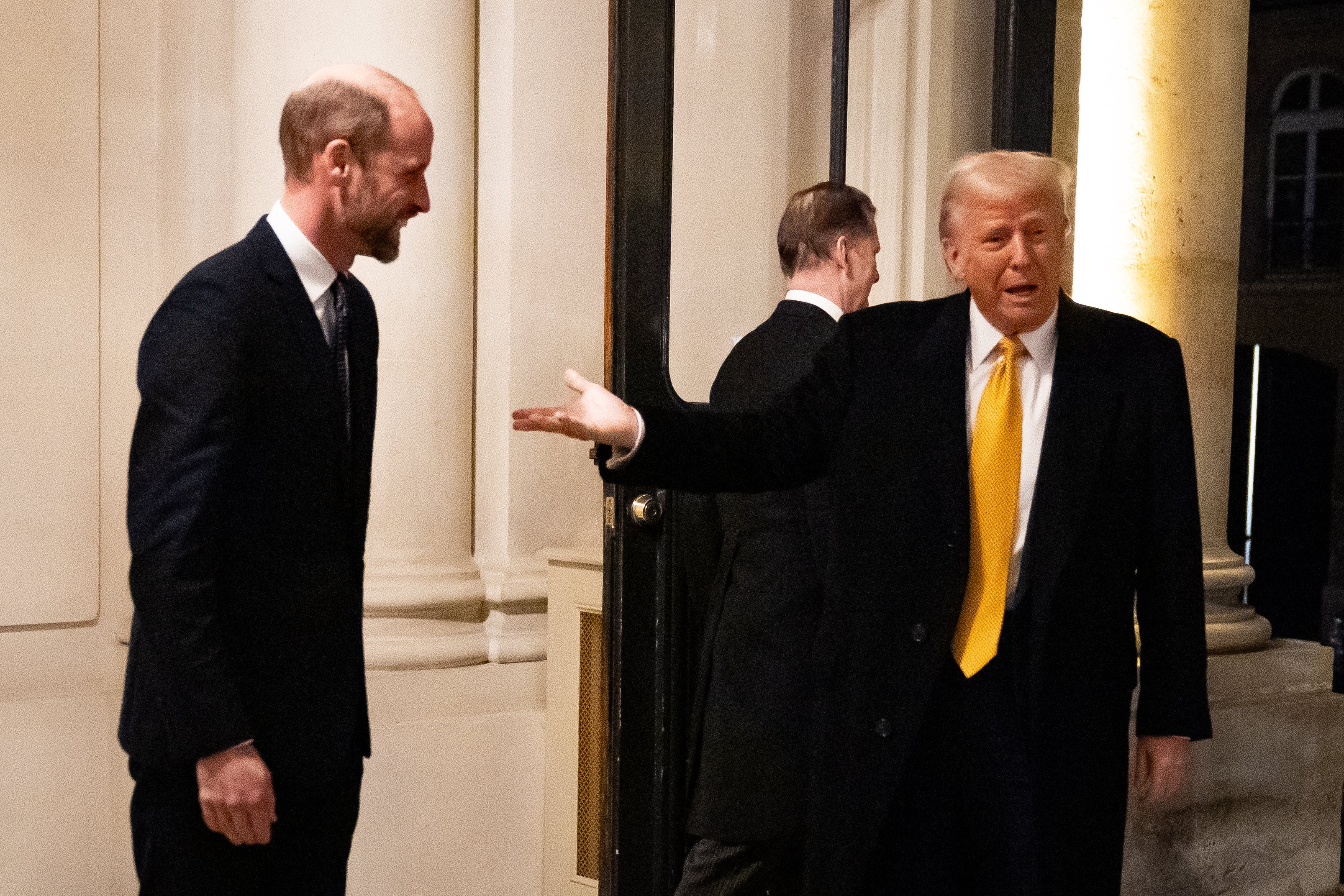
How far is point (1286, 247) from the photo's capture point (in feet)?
58.5

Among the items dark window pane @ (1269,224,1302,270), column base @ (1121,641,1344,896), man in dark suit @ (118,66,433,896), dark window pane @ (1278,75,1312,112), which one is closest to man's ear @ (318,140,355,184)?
man in dark suit @ (118,66,433,896)

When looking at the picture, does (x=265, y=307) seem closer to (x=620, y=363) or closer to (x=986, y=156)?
(x=620, y=363)

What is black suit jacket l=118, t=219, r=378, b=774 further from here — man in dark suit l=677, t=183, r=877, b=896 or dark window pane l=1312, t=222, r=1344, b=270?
dark window pane l=1312, t=222, r=1344, b=270

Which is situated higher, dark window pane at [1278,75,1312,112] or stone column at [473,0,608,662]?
dark window pane at [1278,75,1312,112]

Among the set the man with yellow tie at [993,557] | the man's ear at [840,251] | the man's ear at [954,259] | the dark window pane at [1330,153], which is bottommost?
the man with yellow tie at [993,557]

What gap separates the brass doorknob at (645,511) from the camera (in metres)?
2.59

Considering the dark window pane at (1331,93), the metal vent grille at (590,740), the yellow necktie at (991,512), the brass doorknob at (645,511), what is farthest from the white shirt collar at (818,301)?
the dark window pane at (1331,93)

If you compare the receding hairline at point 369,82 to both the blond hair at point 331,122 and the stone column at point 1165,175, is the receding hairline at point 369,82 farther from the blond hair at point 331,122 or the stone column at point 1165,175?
the stone column at point 1165,175

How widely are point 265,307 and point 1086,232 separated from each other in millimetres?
2259

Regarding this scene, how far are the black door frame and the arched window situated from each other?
1677 centimetres

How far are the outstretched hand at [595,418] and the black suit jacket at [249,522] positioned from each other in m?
0.33

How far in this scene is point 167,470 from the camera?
1.76m

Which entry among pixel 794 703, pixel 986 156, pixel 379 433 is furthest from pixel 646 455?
pixel 379 433

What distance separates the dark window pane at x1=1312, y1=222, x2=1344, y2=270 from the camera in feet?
56.1
